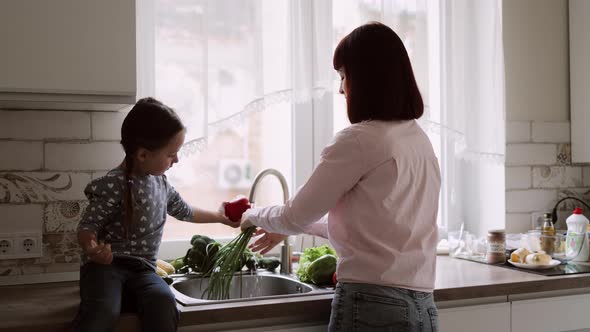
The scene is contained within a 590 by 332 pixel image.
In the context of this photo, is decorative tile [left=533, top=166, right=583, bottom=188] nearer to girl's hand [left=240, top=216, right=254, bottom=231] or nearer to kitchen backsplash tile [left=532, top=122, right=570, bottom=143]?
kitchen backsplash tile [left=532, top=122, right=570, bottom=143]

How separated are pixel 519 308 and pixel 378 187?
0.76 meters

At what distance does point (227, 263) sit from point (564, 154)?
1852 mm

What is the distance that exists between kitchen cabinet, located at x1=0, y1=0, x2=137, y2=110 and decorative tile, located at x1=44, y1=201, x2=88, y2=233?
1.34 feet

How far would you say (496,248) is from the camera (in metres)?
2.30

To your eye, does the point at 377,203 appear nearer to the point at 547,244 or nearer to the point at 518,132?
the point at 547,244

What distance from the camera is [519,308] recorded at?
1.98 metres

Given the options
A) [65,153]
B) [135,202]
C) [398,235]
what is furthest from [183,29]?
[398,235]

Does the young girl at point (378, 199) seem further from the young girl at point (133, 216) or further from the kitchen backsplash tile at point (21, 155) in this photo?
the kitchen backsplash tile at point (21, 155)

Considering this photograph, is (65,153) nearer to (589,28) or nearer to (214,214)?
(214,214)

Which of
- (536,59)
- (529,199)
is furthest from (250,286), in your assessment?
(536,59)

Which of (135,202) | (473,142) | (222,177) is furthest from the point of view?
(473,142)

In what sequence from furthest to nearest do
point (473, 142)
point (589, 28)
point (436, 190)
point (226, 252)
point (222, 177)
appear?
point (589, 28) < point (473, 142) < point (222, 177) < point (226, 252) < point (436, 190)

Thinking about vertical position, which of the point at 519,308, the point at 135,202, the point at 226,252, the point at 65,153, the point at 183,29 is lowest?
the point at 519,308

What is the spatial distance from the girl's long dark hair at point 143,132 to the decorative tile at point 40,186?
419mm
